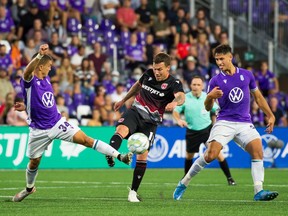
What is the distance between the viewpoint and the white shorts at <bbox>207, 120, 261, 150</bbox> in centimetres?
1387

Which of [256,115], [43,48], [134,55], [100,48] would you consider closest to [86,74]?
[100,48]

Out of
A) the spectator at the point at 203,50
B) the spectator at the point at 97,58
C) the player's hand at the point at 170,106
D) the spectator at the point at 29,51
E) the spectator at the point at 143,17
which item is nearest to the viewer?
the player's hand at the point at 170,106

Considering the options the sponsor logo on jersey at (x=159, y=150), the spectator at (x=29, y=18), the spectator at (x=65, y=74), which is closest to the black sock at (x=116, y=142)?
the sponsor logo on jersey at (x=159, y=150)

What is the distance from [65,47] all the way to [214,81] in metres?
14.2

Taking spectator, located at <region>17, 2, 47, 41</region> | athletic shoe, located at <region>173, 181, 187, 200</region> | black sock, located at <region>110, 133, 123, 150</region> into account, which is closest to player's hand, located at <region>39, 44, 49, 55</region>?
black sock, located at <region>110, 133, 123, 150</region>

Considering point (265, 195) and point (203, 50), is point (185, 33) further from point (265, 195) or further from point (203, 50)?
point (265, 195)

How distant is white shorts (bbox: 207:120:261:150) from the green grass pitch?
36.9 inches

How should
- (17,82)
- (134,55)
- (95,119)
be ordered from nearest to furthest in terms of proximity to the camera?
1. (17,82)
2. (95,119)
3. (134,55)

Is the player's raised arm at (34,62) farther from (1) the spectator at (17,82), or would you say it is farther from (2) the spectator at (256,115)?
(2) the spectator at (256,115)

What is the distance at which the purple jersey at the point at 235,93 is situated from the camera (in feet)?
45.5

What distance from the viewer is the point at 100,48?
28453mm

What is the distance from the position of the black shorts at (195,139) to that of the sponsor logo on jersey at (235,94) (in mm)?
5403

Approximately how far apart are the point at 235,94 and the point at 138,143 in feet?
5.79

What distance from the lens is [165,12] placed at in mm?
31375
